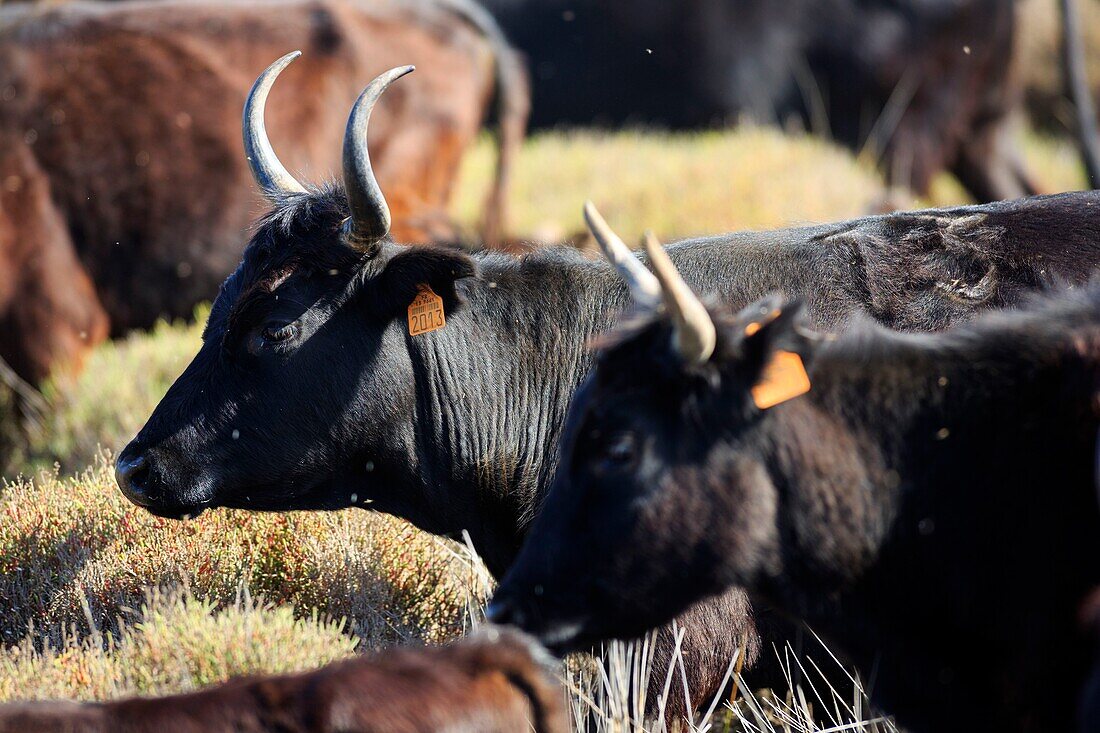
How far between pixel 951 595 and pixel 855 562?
232 millimetres

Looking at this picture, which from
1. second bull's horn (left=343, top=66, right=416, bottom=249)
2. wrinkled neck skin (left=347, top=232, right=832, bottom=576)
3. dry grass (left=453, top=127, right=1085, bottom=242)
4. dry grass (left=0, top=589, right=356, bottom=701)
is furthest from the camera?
dry grass (left=453, top=127, right=1085, bottom=242)

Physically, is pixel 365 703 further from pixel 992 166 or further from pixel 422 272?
pixel 992 166

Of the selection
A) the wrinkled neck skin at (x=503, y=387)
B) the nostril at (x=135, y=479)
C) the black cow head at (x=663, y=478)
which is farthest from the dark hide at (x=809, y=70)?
the black cow head at (x=663, y=478)

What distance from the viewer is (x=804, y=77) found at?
13375 millimetres

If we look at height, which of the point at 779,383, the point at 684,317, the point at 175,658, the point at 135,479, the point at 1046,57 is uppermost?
the point at 684,317

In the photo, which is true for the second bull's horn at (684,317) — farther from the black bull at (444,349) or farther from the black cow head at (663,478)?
the black bull at (444,349)

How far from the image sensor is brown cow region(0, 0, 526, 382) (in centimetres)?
884

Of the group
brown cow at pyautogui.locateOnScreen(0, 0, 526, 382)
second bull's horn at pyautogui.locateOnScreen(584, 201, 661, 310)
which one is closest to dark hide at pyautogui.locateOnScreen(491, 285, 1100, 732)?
second bull's horn at pyautogui.locateOnScreen(584, 201, 661, 310)

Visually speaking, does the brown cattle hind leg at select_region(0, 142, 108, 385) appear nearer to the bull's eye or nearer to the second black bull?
the second black bull

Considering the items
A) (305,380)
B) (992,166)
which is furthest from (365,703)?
(992,166)

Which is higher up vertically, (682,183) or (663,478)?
(663,478)

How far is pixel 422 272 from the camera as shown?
4285mm

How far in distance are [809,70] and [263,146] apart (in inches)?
375

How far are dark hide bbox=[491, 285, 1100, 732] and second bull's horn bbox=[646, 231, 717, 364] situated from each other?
0.18 feet
